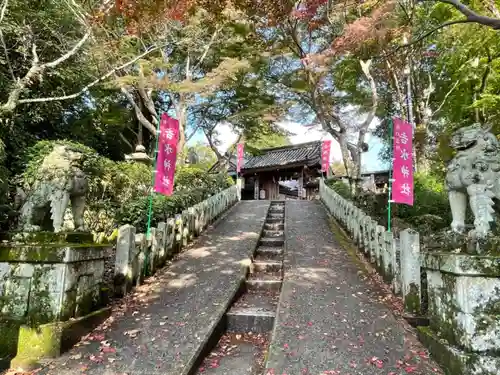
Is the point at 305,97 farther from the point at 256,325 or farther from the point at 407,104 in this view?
the point at 256,325

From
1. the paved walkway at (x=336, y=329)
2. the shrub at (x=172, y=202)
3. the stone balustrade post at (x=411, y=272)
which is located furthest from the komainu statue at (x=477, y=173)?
the shrub at (x=172, y=202)

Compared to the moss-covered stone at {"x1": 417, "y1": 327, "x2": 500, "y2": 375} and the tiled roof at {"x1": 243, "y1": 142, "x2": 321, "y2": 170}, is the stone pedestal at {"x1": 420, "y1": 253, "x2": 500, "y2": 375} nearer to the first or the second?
the moss-covered stone at {"x1": 417, "y1": 327, "x2": 500, "y2": 375}

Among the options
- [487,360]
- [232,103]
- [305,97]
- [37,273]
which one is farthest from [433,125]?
[37,273]

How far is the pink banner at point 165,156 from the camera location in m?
7.03

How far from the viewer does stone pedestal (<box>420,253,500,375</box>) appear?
115 inches

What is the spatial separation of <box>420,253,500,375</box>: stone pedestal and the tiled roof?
21.3m

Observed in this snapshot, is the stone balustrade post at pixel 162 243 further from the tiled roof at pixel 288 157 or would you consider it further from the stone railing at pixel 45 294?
the tiled roof at pixel 288 157

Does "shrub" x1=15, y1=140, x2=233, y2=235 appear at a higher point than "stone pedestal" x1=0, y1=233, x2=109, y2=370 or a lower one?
higher

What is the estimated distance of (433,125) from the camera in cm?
2030

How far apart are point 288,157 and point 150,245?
67.3ft

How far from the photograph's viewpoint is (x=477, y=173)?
14.0 feet

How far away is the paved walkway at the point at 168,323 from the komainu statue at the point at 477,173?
11.8 feet

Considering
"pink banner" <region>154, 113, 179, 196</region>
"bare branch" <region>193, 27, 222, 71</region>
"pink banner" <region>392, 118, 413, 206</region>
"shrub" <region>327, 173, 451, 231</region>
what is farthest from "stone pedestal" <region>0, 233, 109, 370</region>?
"bare branch" <region>193, 27, 222, 71</region>

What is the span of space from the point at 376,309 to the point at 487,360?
2.24 m
